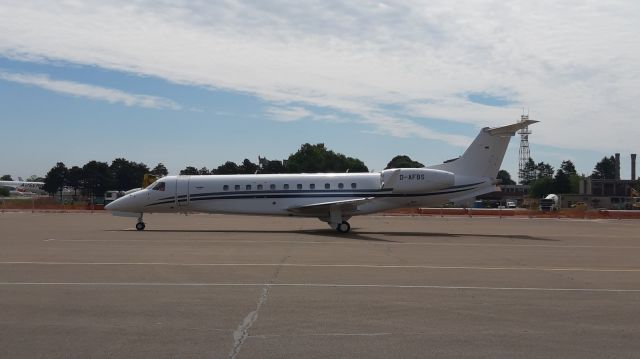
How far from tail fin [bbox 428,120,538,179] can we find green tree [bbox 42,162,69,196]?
379ft

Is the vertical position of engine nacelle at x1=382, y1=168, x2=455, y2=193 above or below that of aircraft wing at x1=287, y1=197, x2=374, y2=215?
above

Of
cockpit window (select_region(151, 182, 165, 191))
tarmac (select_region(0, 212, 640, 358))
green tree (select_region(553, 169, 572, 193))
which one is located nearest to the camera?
tarmac (select_region(0, 212, 640, 358))

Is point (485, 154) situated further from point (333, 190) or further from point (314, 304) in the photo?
point (314, 304)

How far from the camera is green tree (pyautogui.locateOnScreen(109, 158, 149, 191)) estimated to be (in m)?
124

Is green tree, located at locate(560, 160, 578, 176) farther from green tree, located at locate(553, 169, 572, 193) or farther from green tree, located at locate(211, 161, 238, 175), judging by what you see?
green tree, located at locate(211, 161, 238, 175)

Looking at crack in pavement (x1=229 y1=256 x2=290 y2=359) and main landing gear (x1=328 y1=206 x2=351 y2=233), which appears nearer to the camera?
crack in pavement (x1=229 y1=256 x2=290 y2=359)

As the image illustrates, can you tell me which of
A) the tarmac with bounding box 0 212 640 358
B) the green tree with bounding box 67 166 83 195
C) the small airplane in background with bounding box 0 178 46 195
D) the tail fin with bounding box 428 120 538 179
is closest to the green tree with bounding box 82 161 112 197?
the green tree with bounding box 67 166 83 195

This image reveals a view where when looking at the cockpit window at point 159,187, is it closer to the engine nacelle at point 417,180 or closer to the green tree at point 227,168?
the engine nacelle at point 417,180

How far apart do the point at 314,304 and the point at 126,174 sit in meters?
122

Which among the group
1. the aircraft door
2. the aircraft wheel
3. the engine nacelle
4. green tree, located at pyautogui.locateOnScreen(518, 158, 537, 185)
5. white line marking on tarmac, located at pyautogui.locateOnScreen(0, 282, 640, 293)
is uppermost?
green tree, located at pyautogui.locateOnScreen(518, 158, 537, 185)

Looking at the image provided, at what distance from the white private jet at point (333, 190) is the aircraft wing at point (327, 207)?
0.15 ft

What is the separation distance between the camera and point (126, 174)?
126 meters

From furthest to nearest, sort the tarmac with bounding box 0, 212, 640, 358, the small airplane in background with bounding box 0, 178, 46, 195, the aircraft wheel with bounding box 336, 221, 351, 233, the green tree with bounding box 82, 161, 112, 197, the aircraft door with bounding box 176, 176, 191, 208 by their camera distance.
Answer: the small airplane in background with bounding box 0, 178, 46, 195 → the green tree with bounding box 82, 161, 112, 197 → the aircraft door with bounding box 176, 176, 191, 208 → the aircraft wheel with bounding box 336, 221, 351, 233 → the tarmac with bounding box 0, 212, 640, 358

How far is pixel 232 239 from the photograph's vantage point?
76.1 ft
